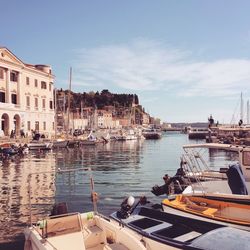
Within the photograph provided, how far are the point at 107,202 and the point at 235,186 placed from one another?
7.66 metres

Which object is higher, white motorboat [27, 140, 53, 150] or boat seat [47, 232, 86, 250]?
white motorboat [27, 140, 53, 150]

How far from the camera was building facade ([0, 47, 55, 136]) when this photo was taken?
63994 mm

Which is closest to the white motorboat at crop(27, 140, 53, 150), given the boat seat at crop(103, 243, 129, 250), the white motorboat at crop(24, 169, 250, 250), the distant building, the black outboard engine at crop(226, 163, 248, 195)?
the black outboard engine at crop(226, 163, 248, 195)

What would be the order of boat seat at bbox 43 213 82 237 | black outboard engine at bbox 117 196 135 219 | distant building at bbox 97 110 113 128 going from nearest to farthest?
boat seat at bbox 43 213 82 237 < black outboard engine at bbox 117 196 135 219 < distant building at bbox 97 110 113 128

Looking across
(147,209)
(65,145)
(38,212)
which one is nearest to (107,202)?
(38,212)

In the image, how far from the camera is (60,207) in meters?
11.0

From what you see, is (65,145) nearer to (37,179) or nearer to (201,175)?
(37,179)

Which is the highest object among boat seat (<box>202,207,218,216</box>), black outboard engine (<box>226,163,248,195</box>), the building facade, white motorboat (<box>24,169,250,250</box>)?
the building facade

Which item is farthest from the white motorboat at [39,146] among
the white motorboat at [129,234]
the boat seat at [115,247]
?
the boat seat at [115,247]

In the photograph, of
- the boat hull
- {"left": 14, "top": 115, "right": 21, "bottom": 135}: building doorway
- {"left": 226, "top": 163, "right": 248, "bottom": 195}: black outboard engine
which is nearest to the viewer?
the boat hull

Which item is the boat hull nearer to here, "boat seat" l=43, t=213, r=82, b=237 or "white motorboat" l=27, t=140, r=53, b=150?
"boat seat" l=43, t=213, r=82, b=237

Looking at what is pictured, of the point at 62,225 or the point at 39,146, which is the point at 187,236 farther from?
the point at 39,146

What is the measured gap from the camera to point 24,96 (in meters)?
69.6

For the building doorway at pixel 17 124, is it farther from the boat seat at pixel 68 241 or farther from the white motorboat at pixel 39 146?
the boat seat at pixel 68 241
